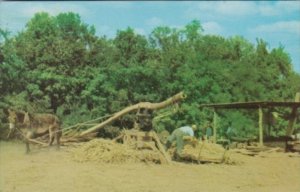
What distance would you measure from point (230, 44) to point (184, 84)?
1490 cm

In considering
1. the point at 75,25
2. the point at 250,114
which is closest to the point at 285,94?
the point at 250,114

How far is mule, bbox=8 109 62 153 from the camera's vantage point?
19.7 meters

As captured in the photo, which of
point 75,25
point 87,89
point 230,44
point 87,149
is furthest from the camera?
point 230,44

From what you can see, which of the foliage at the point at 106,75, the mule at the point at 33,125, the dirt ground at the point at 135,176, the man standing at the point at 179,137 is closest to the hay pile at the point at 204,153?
the man standing at the point at 179,137

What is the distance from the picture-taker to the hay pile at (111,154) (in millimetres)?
17281

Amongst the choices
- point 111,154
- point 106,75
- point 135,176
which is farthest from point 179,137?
point 106,75

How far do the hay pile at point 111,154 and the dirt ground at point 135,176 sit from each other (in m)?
0.41

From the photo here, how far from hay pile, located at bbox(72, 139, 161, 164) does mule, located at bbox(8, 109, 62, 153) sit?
2.47 meters

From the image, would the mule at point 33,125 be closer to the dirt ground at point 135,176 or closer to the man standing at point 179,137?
the dirt ground at point 135,176

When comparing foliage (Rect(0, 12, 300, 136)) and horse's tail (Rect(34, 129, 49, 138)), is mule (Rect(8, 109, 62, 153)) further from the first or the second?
foliage (Rect(0, 12, 300, 136))

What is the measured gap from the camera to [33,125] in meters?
20.0

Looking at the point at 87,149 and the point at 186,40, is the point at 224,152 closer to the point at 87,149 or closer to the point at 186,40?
the point at 87,149

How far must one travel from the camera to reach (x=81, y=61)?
34281 millimetres

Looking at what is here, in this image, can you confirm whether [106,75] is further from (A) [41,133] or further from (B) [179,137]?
(B) [179,137]
